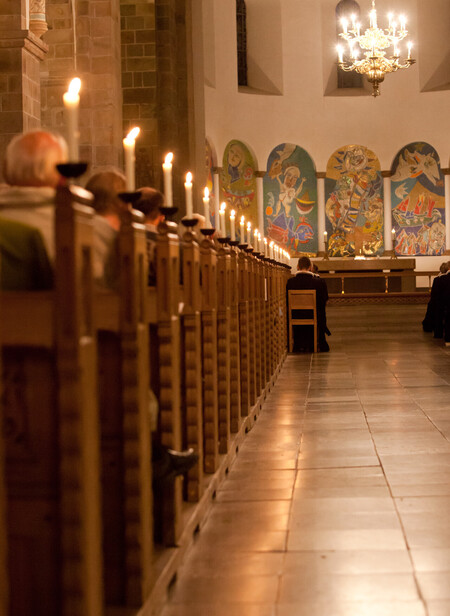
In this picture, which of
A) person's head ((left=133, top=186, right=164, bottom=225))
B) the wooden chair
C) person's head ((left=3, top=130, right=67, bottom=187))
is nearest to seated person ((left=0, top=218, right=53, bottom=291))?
person's head ((left=3, top=130, right=67, bottom=187))

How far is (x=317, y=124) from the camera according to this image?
24.4 m

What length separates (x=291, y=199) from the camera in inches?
961

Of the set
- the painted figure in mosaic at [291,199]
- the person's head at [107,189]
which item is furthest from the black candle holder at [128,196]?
the painted figure in mosaic at [291,199]

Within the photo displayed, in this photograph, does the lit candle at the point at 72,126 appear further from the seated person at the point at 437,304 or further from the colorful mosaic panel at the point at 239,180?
the colorful mosaic panel at the point at 239,180

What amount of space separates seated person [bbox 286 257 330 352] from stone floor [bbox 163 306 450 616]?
565cm

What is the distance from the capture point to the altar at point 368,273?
20.8 m

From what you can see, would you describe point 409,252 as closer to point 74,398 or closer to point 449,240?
point 449,240

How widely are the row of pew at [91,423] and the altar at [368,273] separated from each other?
56.8 ft

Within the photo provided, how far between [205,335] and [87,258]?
7.88ft

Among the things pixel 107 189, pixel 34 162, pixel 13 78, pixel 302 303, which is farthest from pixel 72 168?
pixel 302 303

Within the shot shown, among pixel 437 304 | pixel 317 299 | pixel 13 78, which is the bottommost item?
pixel 437 304

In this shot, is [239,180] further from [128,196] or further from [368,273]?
[128,196]

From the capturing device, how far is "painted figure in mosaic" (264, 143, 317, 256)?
24.3 meters

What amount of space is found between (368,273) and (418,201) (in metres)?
4.52
